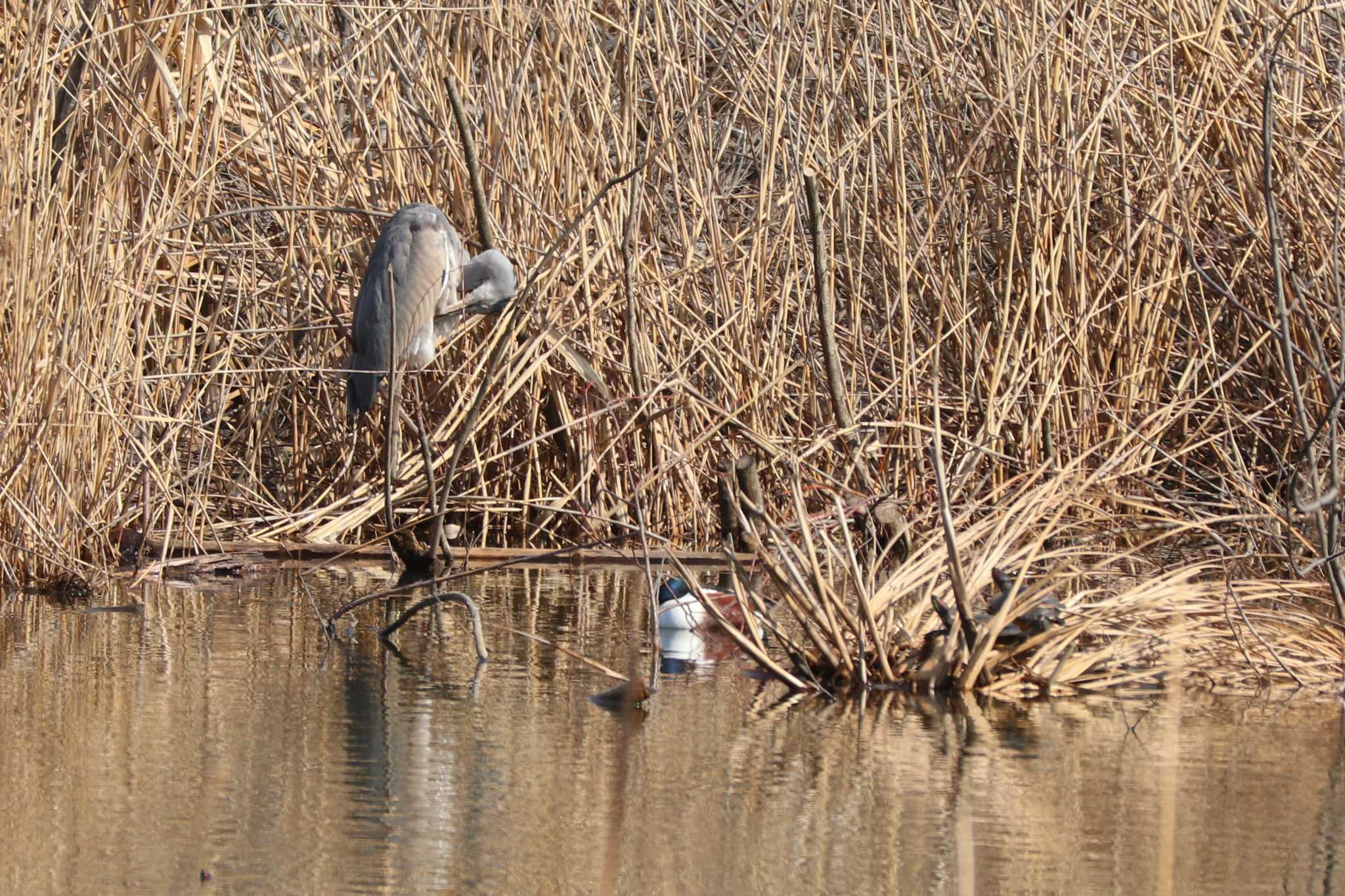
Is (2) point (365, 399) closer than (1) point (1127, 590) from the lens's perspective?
No

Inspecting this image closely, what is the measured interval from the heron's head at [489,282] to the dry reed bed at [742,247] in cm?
11

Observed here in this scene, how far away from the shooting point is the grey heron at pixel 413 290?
6.65 m

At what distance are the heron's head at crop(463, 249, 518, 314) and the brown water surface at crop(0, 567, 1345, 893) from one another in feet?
7.59

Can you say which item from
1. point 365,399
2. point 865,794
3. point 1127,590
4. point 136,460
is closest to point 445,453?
point 365,399

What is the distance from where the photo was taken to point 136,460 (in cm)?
607

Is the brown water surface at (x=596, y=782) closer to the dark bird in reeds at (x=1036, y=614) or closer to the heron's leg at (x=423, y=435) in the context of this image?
the dark bird in reeds at (x=1036, y=614)

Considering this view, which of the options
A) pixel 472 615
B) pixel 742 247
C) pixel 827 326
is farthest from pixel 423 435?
pixel 472 615

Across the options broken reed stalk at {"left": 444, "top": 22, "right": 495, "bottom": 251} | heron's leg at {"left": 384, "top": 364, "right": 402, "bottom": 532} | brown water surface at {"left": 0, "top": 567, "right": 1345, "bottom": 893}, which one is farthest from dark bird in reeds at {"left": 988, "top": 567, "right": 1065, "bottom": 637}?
broken reed stalk at {"left": 444, "top": 22, "right": 495, "bottom": 251}

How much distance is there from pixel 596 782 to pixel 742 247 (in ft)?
12.6

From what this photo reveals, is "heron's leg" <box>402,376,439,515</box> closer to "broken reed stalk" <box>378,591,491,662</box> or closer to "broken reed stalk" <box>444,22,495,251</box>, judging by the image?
"broken reed stalk" <box>444,22,495,251</box>

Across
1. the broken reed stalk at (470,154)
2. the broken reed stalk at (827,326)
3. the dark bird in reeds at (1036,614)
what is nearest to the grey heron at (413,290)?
the broken reed stalk at (470,154)

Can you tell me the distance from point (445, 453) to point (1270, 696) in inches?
130

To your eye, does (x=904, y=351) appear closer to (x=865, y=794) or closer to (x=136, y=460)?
(x=136, y=460)

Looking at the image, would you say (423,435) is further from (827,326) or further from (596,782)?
(596,782)
